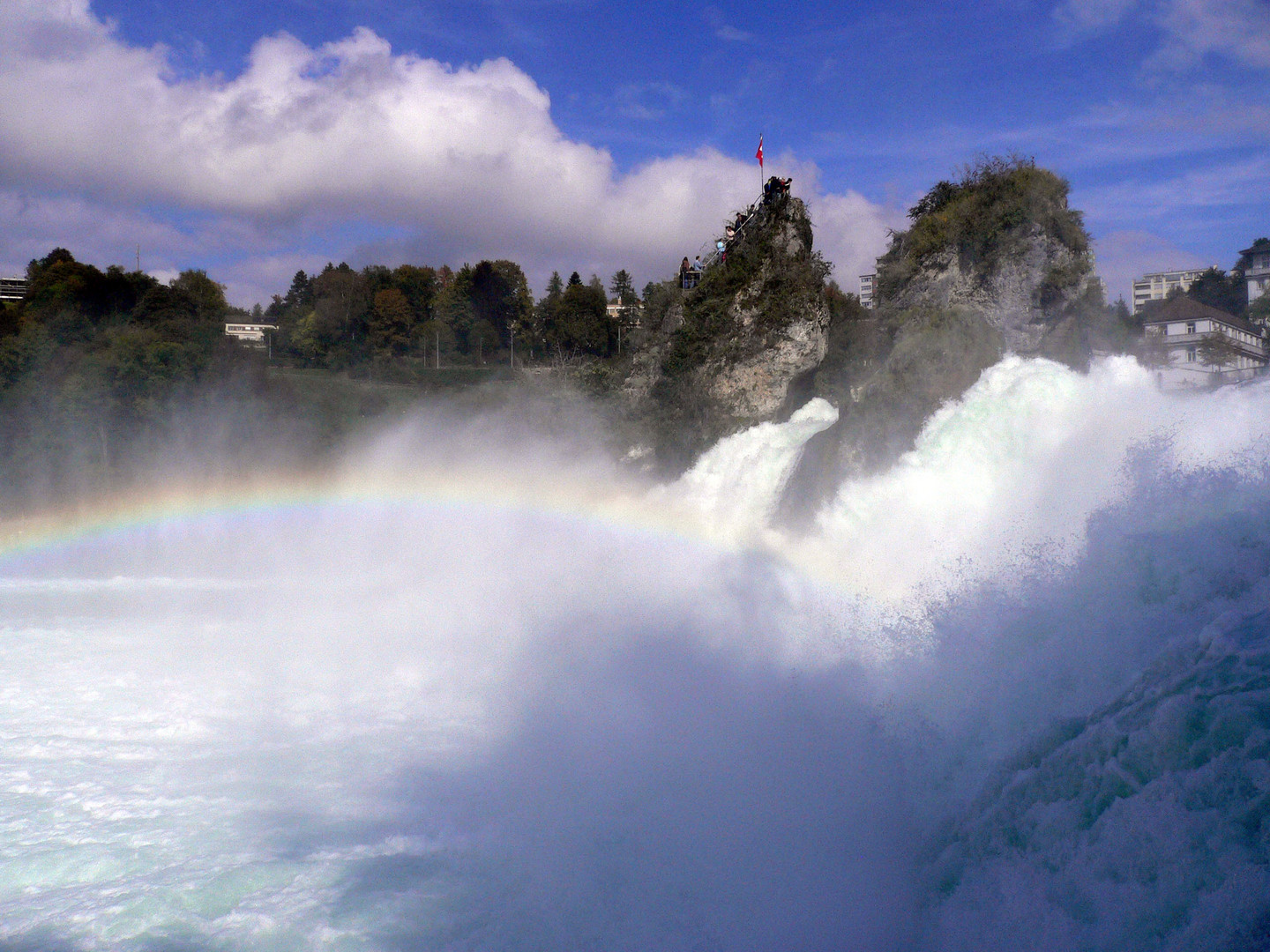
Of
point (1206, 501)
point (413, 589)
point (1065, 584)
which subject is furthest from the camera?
point (413, 589)

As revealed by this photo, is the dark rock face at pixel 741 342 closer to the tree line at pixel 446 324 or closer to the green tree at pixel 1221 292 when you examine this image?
the green tree at pixel 1221 292

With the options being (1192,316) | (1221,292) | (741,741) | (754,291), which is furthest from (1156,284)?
(741,741)

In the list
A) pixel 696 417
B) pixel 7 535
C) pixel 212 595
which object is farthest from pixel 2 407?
pixel 696 417

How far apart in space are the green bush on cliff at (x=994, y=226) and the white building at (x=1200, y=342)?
197 inches

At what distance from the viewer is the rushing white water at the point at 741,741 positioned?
224 inches

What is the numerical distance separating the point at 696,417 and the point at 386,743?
16.3 m

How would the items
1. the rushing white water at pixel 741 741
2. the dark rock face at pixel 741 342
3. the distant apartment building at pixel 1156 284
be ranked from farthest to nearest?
the distant apartment building at pixel 1156 284, the dark rock face at pixel 741 342, the rushing white water at pixel 741 741

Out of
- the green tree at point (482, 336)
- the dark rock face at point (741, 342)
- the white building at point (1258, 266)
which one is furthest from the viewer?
the green tree at point (482, 336)

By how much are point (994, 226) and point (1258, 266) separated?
2127cm

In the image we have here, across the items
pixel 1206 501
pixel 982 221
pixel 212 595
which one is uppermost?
pixel 982 221

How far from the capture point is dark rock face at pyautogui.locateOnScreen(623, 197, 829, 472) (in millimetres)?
24656

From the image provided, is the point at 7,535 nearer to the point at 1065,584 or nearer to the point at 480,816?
the point at 480,816

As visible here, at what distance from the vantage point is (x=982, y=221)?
20375 millimetres

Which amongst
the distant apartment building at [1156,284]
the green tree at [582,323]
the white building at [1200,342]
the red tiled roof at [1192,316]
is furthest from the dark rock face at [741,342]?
the distant apartment building at [1156,284]
